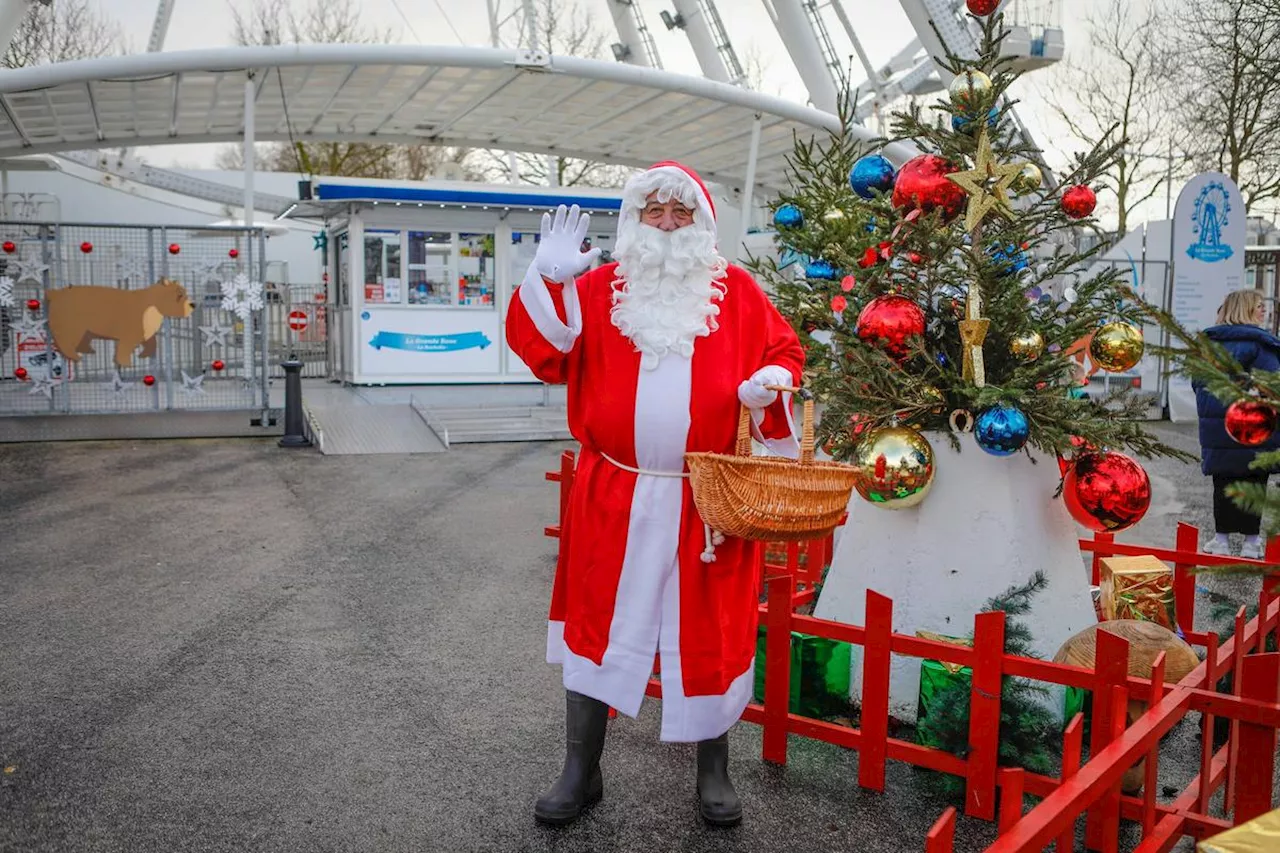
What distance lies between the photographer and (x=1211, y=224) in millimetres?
14383

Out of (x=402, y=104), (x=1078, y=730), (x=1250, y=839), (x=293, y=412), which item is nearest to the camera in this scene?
(x=1250, y=839)

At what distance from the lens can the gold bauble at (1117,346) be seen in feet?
14.5

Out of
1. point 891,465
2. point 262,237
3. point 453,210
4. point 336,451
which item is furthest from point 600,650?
point 453,210

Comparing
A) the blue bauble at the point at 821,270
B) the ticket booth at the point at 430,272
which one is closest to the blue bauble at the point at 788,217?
the blue bauble at the point at 821,270

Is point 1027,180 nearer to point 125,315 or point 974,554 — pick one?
point 974,554

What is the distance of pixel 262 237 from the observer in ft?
39.2

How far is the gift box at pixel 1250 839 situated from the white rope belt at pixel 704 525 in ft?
5.74

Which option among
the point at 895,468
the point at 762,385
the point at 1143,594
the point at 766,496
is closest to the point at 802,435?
the point at 762,385

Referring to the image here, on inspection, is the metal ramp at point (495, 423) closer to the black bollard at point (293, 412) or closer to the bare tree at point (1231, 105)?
the black bollard at point (293, 412)

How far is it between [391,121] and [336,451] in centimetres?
717

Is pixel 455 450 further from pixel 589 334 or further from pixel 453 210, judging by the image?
pixel 589 334

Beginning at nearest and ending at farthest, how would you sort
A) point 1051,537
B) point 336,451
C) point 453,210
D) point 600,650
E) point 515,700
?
1. point 600,650
2. point 1051,537
3. point 515,700
4. point 336,451
5. point 453,210

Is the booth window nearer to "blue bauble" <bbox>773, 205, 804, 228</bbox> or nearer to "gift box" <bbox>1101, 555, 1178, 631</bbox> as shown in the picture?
"blue bauble" <bbox>773, 205, 804, 228</bbox>

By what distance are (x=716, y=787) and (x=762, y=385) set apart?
132 cm
